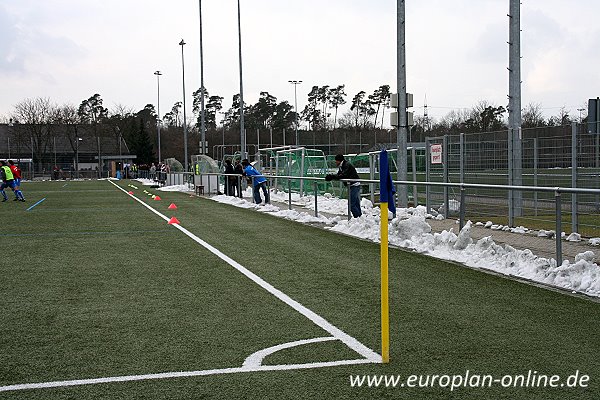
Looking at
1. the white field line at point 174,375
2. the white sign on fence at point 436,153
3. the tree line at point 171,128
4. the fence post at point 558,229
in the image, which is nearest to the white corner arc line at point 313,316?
the white field line at point 174,375

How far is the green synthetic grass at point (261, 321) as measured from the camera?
16.4 ft

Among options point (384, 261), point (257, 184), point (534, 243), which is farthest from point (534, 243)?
point (257, 184)

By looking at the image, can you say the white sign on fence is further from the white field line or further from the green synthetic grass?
the white field line

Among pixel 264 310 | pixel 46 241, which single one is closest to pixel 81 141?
pixel 46 241

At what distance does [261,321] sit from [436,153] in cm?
1290

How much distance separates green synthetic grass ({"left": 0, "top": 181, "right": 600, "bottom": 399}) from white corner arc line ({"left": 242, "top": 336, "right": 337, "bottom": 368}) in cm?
8

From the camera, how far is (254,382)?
494 centimetres

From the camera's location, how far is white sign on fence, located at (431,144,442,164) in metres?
18.7

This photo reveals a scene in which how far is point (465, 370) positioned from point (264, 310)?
2711 millimetres

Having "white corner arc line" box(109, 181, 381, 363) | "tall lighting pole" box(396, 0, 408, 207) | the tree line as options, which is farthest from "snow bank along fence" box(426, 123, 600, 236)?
the tree line

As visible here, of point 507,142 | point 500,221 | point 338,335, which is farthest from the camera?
point 507,142

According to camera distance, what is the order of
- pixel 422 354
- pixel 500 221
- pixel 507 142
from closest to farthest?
pixel 422 354 < pixel 500 221 < pixel 507 142

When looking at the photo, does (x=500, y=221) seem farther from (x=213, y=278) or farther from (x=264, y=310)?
(x=264, y=310)

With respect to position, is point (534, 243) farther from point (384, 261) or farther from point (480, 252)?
point (384, 261)
